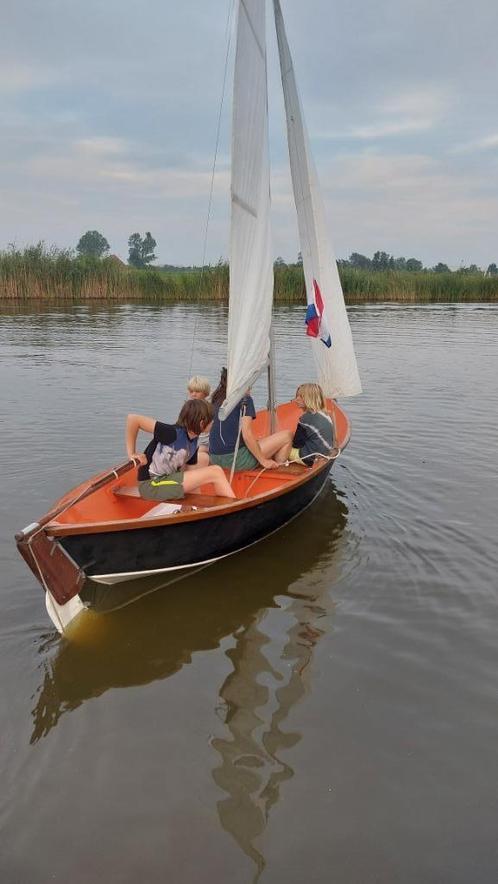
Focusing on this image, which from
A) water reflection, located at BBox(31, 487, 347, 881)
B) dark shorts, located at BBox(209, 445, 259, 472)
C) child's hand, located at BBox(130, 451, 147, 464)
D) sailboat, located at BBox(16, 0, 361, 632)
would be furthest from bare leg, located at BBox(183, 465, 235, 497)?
dark shorts, located at BBox(209, 445, 259, 472)

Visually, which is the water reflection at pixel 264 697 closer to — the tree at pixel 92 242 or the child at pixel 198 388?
the child at pixel 198 388

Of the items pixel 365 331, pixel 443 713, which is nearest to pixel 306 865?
pixel 443 713

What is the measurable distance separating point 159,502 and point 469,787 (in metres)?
3.16

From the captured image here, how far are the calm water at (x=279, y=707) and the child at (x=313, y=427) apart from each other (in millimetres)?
693

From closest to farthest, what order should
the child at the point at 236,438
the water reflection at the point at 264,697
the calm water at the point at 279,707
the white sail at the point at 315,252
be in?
the calm water at the point at 279,707
the water reflection at the point at 264,697
the child at the point at 236,438
the white sail at the point at 315,252

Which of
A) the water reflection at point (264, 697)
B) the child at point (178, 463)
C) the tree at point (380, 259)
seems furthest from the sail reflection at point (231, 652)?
the tree at point (380, 259)

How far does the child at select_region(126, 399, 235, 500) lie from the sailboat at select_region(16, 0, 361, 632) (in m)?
0.14

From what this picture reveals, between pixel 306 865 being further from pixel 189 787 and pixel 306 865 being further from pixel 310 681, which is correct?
pixel 310 681

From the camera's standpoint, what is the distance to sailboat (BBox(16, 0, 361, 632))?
14.3 feet

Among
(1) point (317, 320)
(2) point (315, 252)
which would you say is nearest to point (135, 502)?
(1) point (317, 320)

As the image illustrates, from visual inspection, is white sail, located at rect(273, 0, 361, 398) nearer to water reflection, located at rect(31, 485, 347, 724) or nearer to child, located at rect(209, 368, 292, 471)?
child, located at rect(209, 368, 292, 471)

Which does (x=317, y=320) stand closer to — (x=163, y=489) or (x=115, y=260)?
(x=163, y=489)

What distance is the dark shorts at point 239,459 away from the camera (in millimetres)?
6531

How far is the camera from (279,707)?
12.6 ft
